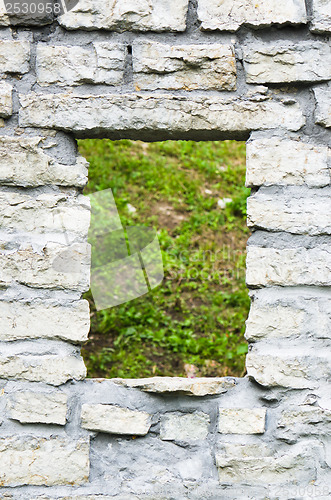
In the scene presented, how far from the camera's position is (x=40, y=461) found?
1.63 m

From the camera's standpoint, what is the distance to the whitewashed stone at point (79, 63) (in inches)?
64.2

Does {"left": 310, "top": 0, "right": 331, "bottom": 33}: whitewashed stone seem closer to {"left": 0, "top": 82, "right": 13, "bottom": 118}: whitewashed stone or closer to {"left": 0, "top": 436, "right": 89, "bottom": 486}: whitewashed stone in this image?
{"left": 0, "top": 82, "right": 13, "bottom": 118}: whitewashed stone

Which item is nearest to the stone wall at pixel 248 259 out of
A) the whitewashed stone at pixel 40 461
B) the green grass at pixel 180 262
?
the whitewashed stone at pixel 40 461

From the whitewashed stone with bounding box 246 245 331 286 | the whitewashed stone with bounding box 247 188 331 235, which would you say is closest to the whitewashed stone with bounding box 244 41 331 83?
the whitewashed stone with bounding box 247 188 331 235

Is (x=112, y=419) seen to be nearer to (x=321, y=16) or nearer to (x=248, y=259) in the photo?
(x=248, y=259)

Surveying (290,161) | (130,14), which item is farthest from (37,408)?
(130,14)

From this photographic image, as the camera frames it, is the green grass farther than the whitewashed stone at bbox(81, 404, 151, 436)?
Yes

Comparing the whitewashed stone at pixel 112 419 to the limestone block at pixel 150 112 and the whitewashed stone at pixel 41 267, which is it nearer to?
the whitewashed stone at pixel 41 267

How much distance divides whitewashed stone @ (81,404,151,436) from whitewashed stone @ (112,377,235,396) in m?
0.09

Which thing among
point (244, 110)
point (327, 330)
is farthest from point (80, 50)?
point (327, 330)

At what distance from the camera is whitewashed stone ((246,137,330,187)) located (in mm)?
1640

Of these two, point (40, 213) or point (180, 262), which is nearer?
point (40, 213)

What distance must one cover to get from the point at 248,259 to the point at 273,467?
731 mm

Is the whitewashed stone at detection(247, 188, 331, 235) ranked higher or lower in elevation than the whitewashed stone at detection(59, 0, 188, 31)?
lower
